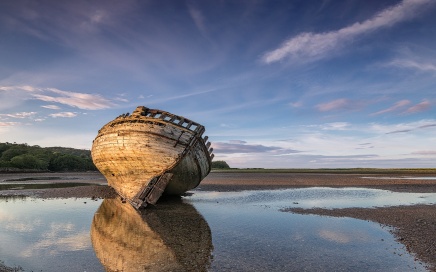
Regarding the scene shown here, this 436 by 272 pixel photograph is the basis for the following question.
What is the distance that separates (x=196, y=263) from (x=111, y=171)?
12822mm

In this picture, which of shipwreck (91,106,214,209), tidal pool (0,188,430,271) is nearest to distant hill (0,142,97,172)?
shipwreck (91,106,214,209)

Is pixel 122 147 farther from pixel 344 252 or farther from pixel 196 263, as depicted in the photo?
pixel 344 252

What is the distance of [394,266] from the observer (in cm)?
758

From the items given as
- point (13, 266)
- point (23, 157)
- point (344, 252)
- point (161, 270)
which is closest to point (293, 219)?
point (344, 252)

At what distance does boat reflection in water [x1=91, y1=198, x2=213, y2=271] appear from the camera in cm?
765

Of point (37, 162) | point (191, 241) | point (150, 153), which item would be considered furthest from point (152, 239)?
point (37, 162)

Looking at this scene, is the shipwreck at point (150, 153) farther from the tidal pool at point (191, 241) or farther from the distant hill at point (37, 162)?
the distant hill at point (37, 162)

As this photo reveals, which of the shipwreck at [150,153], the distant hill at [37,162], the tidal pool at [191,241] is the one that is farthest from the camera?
the distant hill at [37,162]

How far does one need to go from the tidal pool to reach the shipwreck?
1.57m

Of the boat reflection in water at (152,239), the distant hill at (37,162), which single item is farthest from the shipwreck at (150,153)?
the distant hill at (37,162)

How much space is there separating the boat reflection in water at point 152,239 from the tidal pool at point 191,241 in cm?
2

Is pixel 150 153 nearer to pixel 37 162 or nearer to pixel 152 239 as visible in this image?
pixel 152 239

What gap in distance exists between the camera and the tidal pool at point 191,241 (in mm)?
7613

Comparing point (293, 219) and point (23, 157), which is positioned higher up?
point (23, 157)
